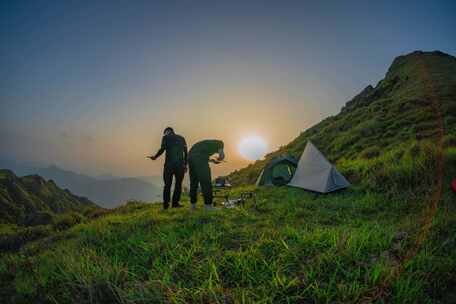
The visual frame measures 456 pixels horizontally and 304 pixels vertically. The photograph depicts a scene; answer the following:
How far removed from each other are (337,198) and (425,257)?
5.37 m

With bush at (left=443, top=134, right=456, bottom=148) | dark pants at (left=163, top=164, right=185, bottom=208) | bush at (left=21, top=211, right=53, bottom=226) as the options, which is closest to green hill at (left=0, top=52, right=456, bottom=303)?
dark pants at (left=163, top=164, right=185, bottom=208)

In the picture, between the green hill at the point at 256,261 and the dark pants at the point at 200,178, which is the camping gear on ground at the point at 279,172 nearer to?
the green hill at the point at 256,261

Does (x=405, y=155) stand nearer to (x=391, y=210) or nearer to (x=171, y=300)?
(x=391, y=210)

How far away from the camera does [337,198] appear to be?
7664 millimetres

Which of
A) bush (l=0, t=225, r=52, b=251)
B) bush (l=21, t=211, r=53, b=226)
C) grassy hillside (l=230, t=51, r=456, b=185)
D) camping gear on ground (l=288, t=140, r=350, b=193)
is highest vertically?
grassy hillside (l=230, t=51, r=456, b=185)

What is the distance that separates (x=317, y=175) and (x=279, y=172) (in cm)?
350

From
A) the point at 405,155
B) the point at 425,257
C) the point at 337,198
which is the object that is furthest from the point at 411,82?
the point at 425,257

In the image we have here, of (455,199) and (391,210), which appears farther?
(391,210)

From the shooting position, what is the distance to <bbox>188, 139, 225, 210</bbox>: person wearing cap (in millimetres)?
7117

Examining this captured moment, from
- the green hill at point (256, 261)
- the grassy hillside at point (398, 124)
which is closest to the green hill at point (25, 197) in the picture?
the green hill at point (256, 261)

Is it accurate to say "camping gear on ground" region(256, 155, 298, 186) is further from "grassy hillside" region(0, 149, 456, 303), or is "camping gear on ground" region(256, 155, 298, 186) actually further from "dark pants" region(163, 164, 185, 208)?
"grassy hillside" region(0, 149, 456, 303)

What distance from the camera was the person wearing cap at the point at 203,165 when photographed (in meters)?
7.12

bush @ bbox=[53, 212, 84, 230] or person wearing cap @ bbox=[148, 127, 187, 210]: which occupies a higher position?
person wearing cap @ bbox=[148, 127, 187, 210]

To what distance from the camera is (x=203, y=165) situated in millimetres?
7242
